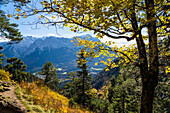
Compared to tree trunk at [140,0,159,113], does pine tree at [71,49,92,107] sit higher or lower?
lower

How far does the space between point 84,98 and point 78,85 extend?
9.79ft

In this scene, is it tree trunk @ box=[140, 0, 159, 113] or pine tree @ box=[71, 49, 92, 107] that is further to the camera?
pine tree @ box=[71, 49, 92, 107]

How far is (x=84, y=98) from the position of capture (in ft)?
69.5

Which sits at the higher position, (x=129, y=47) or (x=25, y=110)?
(x=129, y=47)

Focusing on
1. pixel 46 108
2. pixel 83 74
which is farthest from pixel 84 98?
pixel 46 108

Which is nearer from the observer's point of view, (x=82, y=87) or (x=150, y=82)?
(x=150, y=82)

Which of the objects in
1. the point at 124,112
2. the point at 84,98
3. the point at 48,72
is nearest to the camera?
the point at 84,98

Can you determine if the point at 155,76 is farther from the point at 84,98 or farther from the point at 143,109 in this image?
the point at 84,98

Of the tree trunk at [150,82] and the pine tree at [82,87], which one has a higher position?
the tree trunk at [150,82]

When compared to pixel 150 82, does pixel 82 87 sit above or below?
below

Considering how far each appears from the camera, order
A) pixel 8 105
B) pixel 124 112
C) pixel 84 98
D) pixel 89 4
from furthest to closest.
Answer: pixel 124 112
pixel 84 98
pixel 8 105
pixel 89 4

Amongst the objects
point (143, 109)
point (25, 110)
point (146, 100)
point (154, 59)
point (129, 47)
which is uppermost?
point (129, 47)

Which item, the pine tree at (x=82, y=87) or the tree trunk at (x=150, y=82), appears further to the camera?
the pine tree at (x=82, y=87)

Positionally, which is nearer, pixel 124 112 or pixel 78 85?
pixel 78 85
